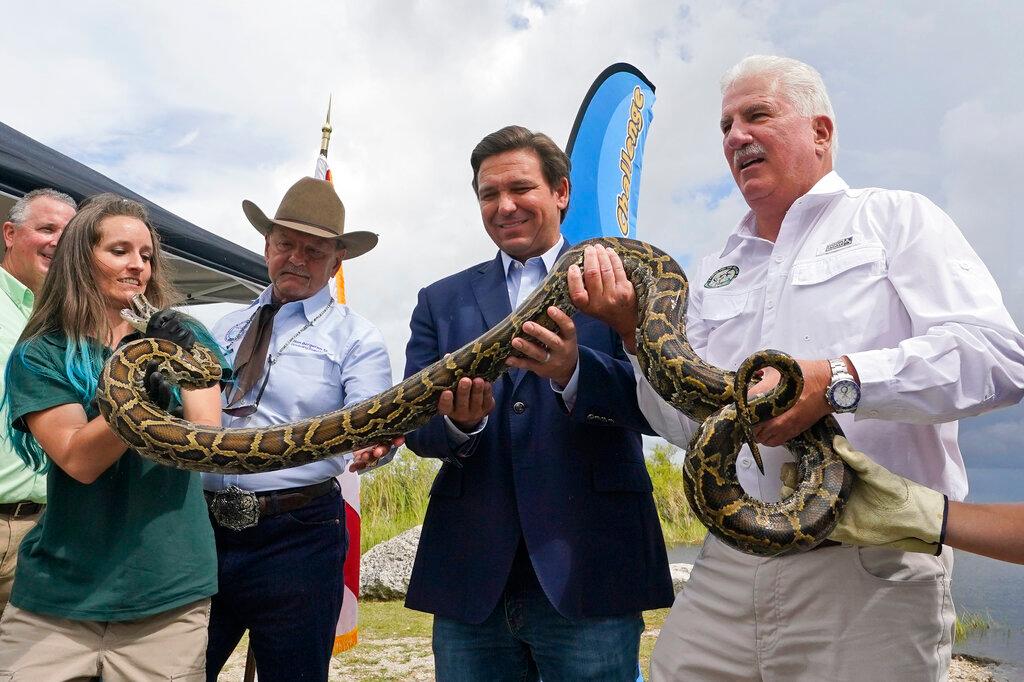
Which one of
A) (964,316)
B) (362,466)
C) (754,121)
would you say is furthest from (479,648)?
(754,121)

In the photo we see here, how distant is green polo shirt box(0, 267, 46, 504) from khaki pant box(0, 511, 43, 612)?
6.1 inches

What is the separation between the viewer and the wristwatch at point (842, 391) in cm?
301

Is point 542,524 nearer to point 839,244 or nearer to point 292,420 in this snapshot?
point 292,420

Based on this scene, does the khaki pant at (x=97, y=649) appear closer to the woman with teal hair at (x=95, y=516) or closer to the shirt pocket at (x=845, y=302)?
the woman with teal hair at (x=95, y=516)

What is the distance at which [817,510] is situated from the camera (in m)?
3.06

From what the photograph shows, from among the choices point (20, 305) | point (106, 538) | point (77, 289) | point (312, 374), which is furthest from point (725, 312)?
point (20, 305)

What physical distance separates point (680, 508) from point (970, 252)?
12.3 meters

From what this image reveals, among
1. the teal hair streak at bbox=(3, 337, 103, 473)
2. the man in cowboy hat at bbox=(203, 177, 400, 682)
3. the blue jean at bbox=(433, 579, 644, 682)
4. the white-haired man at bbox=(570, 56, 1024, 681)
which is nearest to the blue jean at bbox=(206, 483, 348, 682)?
the man in cowboy hat at bbox=(203, 177, 400, 682)

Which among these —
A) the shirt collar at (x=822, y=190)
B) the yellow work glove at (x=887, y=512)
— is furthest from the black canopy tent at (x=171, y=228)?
the yellow work glove at (x=887, y=512)

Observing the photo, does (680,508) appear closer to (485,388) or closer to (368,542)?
(368,542)

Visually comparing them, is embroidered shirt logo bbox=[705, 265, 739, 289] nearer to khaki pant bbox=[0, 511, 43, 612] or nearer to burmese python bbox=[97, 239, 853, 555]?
burmese python bbox=[97, 239, 853, 555]

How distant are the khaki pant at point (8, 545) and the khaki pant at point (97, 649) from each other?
1.82 meters

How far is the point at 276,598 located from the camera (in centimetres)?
463

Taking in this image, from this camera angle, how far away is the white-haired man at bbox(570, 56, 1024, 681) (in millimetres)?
3055
